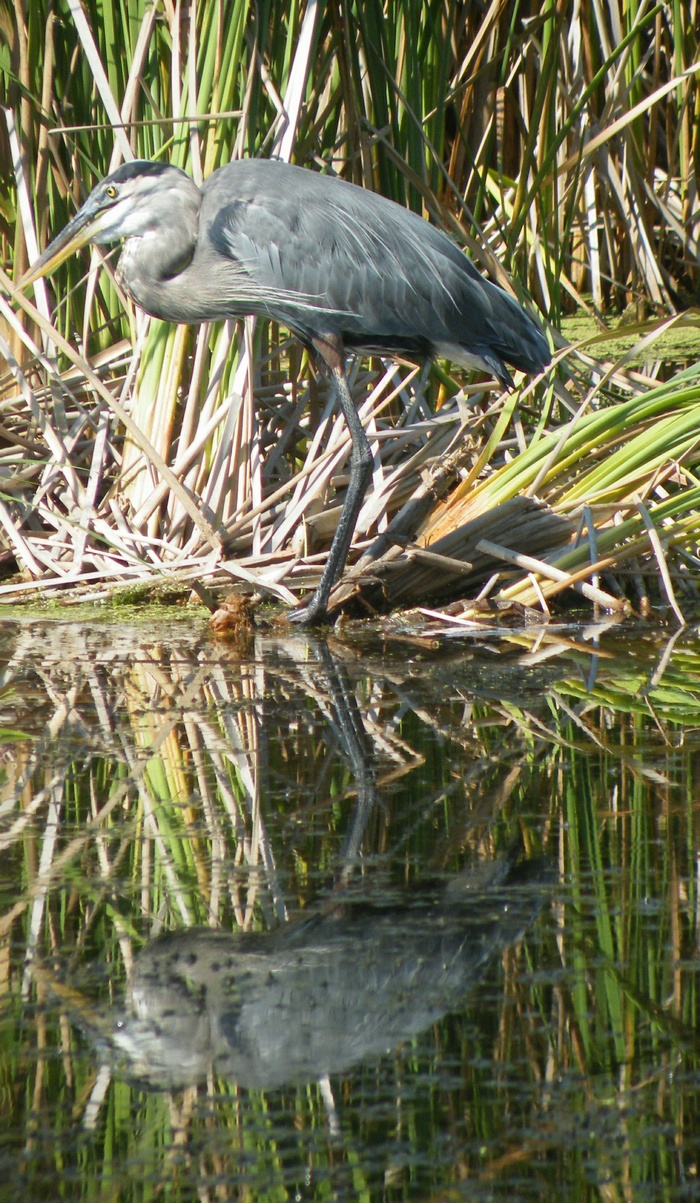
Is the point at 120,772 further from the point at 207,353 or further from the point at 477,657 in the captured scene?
the point at 207,353

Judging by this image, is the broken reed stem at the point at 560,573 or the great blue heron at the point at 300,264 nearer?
the broken reed stem at the point at 560,573

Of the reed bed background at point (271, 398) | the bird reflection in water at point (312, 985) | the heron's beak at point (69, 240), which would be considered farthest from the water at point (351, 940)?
the heron's beak at point (69, 240)

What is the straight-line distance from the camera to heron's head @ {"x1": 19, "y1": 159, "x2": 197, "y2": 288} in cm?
353

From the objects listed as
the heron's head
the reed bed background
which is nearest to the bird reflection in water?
the reed bed background

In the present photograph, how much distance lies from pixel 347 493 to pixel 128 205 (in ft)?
3.22

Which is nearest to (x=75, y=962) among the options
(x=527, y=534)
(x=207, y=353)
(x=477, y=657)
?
Result: (x=477, y=657)

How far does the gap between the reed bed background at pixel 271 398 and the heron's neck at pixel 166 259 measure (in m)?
0.27

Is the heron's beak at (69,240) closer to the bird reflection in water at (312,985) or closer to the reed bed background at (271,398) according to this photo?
the reed bed background at (271,398)

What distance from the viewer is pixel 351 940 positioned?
162 cm


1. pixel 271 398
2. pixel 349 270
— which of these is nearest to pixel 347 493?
pixel 349 270

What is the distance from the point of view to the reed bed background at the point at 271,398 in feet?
12.0

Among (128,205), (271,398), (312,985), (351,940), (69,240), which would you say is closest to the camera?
(312,985)

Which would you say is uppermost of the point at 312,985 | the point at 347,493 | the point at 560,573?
the point at 347,493

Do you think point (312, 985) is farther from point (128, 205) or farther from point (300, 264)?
point (128, 205)
